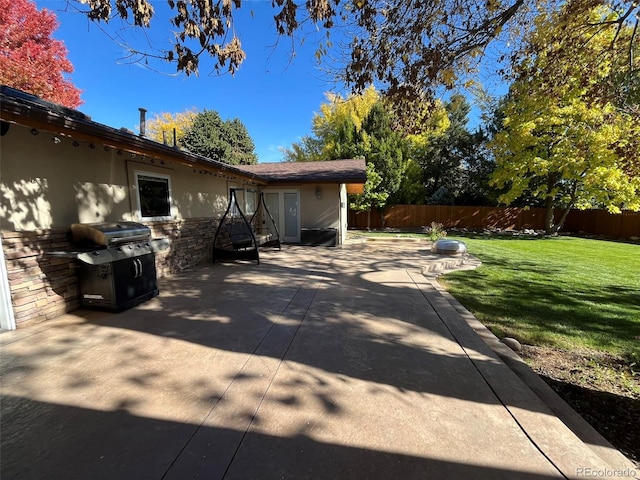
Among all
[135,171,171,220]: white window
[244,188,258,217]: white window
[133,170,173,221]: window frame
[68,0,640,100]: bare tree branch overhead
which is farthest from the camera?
[244,188,258,217]: white window

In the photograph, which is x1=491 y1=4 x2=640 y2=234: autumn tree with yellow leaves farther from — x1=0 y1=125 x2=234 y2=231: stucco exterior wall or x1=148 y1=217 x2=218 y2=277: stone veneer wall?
x1=148 y1=217 x2=218 y2=277: stone veneer wall

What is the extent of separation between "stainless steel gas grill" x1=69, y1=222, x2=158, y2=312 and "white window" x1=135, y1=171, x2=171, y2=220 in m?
1.35

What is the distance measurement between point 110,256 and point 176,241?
8.67 ft

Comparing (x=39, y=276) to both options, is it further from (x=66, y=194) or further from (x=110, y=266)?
(x=66, y=194)

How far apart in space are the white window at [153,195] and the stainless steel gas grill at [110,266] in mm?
1355

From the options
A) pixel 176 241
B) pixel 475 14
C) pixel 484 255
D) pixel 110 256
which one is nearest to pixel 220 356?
pixel 110 256

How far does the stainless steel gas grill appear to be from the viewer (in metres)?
3.97

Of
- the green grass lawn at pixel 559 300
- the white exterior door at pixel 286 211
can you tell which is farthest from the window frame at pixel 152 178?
the green grass lawn at pixel 559 300

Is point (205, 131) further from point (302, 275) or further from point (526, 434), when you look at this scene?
point (526, 434)

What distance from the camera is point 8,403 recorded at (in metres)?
2.25

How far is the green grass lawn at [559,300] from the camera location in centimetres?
372

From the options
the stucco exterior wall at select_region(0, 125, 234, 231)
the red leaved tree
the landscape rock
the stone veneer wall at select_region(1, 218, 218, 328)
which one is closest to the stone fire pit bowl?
the landscape rock

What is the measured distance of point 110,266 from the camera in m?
4.03

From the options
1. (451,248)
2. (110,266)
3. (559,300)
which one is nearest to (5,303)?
(110,266)
